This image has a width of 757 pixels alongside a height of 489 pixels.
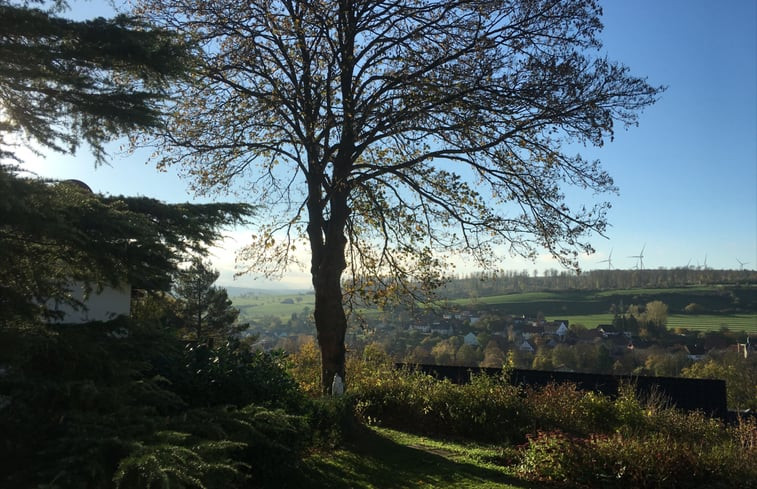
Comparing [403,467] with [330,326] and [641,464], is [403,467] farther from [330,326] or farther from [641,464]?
[330,326]

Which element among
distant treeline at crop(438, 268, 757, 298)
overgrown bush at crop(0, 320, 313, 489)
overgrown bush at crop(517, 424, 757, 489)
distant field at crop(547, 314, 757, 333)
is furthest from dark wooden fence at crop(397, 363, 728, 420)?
distant treeline at crop(438, 268, 757, 298)

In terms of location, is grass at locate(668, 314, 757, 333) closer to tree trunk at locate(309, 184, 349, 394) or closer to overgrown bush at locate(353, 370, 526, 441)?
overgrown bush at locate(353, 370, 526, 441)

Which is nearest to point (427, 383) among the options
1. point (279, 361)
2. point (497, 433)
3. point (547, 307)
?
point (497, 433)

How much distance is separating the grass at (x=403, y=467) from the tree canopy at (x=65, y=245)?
9.92ft

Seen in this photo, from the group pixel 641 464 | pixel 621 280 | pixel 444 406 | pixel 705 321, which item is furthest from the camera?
pixel 621 280

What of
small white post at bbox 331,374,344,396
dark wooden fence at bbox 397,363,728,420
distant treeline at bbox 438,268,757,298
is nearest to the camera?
small white post at bbox 331,374,344,396

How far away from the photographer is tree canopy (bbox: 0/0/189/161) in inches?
195

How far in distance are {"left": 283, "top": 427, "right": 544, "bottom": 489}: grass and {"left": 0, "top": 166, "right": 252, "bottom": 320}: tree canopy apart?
9.92ft

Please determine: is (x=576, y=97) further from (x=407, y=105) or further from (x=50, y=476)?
(x=50, y=476)

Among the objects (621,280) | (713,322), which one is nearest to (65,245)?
(713,322)

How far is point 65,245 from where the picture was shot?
496 cm

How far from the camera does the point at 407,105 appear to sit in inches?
430

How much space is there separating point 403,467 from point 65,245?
5.30 metres

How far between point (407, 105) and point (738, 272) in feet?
103
